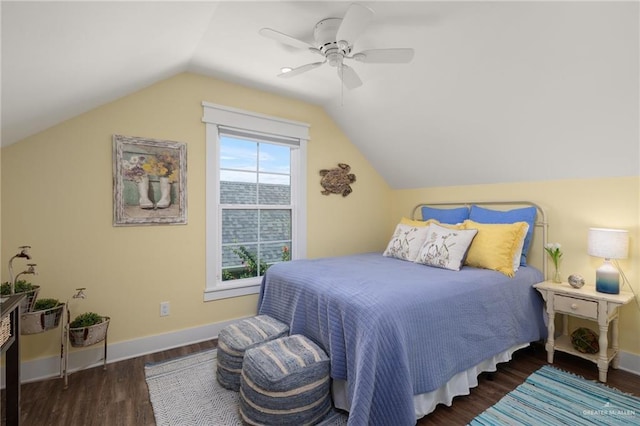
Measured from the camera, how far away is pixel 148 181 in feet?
8.54

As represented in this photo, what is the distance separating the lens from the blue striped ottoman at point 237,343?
2.02 meters

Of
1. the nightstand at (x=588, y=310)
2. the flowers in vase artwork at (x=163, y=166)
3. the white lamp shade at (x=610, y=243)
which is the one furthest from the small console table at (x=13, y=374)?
the white lamp shade at (x=610, y=243)

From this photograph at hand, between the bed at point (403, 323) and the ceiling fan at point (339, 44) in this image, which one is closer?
the bed at point (403, 323)

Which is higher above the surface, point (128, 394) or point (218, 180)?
point (218, 180)

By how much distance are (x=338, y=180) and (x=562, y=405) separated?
2.79 m

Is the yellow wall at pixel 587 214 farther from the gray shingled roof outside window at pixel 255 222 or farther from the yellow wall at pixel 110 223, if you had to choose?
the yellow wall at pixel 110 223

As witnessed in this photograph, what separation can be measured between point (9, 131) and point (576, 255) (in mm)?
4302

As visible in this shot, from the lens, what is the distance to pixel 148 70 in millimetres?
2240

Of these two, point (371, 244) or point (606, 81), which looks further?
point (371, 244)

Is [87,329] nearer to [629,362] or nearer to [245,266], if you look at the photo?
[245,266]

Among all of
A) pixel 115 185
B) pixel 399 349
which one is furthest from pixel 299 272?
pixel 115 185

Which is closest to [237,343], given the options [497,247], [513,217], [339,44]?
[339,44]

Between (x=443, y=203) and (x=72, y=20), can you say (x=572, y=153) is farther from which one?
(x=72, y=20)

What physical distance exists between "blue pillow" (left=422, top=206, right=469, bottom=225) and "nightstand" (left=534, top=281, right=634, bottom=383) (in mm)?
975
